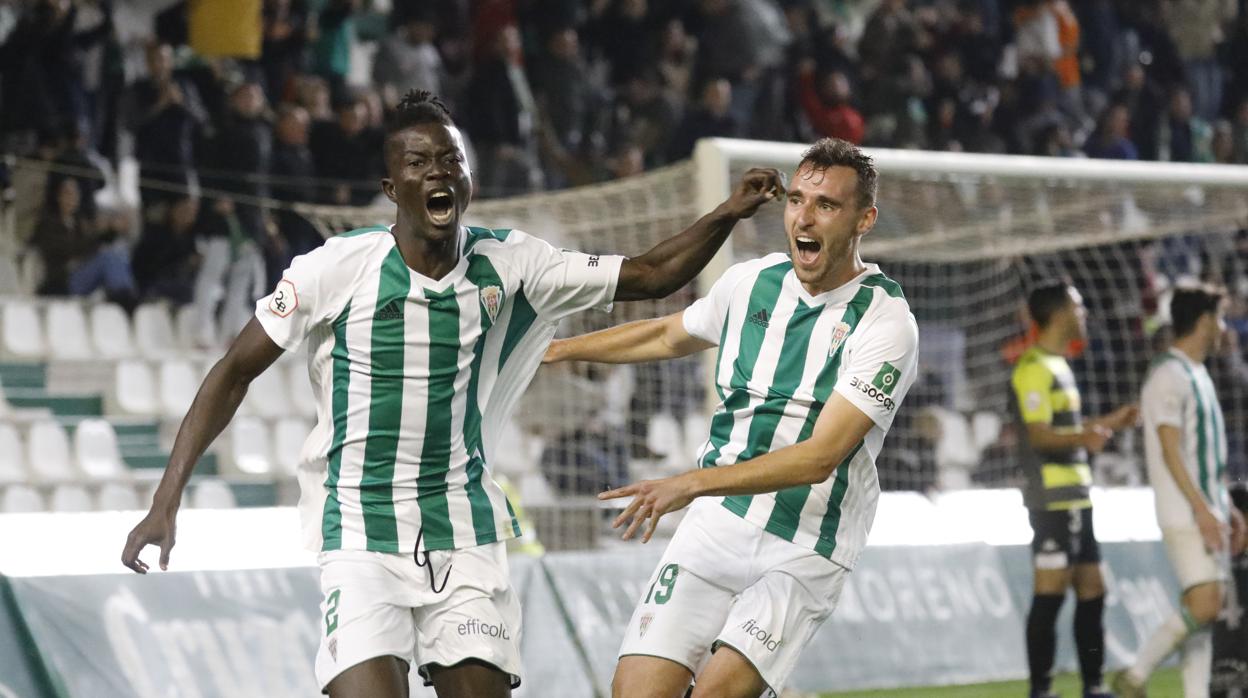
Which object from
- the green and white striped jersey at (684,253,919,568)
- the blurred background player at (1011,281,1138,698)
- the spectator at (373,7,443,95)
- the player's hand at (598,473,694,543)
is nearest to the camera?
the player's hand at (598,473,694,543)

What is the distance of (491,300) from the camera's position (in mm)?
4750

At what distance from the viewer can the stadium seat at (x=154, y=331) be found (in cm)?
1180

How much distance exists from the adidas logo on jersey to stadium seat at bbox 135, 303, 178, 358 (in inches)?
296

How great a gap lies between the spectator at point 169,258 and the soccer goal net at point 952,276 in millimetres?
946

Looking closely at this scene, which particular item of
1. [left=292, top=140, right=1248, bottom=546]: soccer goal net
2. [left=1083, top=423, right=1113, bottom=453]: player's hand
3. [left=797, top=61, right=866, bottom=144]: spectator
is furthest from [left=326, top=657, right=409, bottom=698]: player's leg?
[left=797, top=61, right=866, bottom=144]: spectator

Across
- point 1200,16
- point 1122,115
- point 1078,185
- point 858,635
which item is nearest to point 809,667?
point 858,635

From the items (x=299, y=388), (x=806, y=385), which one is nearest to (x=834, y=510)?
(x=806, y=385)

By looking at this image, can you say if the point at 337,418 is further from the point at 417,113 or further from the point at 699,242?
the point at 699,242

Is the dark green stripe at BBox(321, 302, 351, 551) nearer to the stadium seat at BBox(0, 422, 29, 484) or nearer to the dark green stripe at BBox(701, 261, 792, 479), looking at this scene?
the dark green stripe at BBox(701, 261, 792, 479)

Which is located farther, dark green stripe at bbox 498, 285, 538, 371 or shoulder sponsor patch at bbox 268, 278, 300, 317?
dark green stripe at bbox 498, 285, 538, 371

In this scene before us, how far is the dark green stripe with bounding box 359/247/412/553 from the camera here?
4.63 m

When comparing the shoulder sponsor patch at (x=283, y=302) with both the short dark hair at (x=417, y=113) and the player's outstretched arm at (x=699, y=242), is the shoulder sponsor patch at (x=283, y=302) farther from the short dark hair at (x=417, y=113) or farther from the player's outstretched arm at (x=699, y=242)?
the player's outstretched arm at (x=699, y=242)

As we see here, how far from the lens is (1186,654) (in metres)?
8.49

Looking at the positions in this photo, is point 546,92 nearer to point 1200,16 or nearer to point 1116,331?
point 1116,331
